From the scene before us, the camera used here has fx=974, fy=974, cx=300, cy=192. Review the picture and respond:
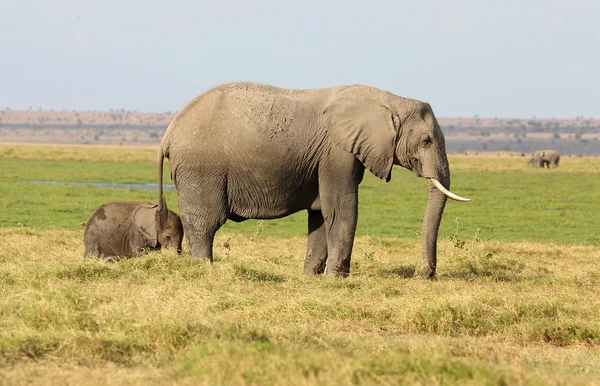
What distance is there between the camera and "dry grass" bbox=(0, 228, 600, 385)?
6.71 metres

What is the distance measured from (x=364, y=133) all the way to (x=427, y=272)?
1960 mm

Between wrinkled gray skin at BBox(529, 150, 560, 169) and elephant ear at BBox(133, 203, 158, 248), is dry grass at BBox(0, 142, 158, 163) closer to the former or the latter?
wrinkled gray skin at BBox(529, 150, 560, 169)

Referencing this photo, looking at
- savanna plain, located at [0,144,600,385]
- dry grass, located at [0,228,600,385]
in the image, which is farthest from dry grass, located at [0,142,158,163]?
dry grass, located at [0,228,600,385]

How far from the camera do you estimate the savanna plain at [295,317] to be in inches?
265

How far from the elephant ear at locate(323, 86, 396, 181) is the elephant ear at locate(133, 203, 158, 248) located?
8.73 ft

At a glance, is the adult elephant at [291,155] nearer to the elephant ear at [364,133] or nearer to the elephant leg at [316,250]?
the elephant ear at [364,133]

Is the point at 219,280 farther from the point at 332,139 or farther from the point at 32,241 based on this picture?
the point at 32,241

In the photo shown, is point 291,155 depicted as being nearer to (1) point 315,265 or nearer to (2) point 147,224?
(1) point 315,265

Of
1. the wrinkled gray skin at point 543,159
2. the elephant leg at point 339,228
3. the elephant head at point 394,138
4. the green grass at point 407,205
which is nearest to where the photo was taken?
the elephant leg at point 339,228

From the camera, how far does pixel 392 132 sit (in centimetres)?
1226

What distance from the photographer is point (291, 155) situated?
12.1 m

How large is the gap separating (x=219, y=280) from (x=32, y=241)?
5.89 metres

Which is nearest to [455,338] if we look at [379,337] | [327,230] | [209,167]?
[379,337]

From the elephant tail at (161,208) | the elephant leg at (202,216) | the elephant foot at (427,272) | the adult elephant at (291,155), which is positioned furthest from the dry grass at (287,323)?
the elephant tail at (161,208)
